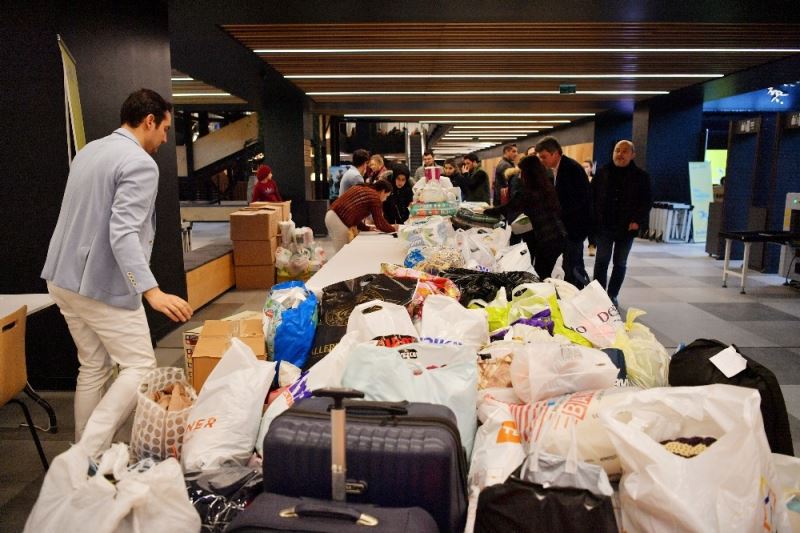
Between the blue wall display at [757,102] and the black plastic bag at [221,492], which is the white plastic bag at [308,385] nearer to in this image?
the black plastic bag at [221,492]

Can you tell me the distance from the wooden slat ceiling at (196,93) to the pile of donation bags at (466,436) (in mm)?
8077

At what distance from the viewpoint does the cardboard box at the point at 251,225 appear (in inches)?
265

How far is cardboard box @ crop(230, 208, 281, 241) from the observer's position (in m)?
6.73

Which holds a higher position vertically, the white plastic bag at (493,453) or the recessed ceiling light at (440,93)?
the recessed ceiling light at (440,93)

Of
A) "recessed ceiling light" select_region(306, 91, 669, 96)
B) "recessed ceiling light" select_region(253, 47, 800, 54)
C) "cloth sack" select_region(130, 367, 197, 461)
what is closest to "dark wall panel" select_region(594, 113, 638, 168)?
"recessed ceiling light" select_region(306, 91, 669, 96)

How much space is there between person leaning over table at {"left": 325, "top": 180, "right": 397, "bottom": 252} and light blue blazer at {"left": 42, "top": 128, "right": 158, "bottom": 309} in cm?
314

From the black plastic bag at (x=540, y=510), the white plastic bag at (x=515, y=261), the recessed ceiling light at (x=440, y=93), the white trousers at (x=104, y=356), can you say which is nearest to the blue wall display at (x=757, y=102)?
the recessed ceiling light at (x=440, y=93)

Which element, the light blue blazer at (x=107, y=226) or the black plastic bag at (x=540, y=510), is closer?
the black plastic bag at (x=540, y=510)

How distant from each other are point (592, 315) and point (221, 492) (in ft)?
5.38

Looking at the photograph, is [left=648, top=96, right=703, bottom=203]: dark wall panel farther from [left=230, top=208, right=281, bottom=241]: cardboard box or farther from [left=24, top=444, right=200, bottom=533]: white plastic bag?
[left=24, top=444, right=200, bottom=533]: white plastic bag

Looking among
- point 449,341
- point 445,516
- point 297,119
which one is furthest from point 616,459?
point 297,119

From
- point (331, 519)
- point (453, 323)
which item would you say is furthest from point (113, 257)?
point (331, 519)

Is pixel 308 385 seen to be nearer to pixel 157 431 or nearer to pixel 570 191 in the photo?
pixel 157 431

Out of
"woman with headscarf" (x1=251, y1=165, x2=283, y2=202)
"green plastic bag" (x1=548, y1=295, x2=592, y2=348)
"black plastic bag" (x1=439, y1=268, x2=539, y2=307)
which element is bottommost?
"green plastic bag" (x1=548, y1=295, x2=592, y2=348)
